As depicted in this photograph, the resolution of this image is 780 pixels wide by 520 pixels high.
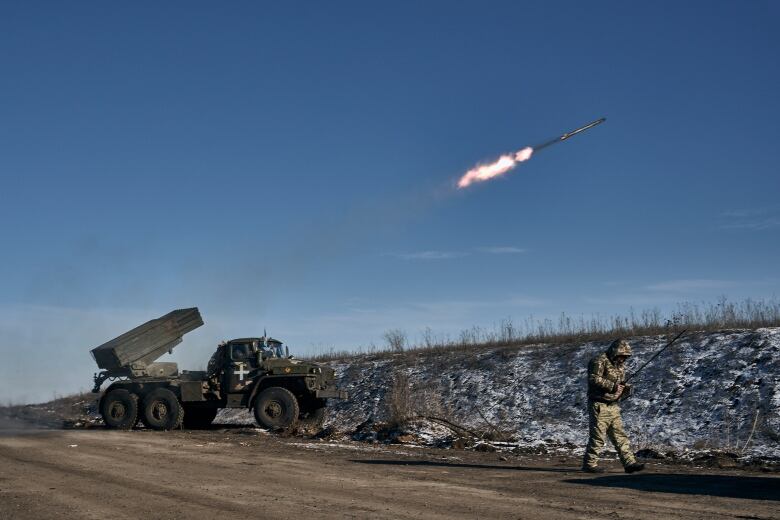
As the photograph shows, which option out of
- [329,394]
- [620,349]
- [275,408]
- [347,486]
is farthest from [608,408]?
[275,408]

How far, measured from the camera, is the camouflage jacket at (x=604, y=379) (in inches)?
438

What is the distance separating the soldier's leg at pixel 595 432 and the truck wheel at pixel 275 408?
9.81m

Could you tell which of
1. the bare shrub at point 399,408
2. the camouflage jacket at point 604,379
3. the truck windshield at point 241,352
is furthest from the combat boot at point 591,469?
the truck windshield at point 241,352


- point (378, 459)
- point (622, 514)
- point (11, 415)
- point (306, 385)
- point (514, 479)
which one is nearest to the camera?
point (622, 514)

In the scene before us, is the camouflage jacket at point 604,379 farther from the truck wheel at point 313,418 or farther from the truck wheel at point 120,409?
the truck wheel at point 120,409

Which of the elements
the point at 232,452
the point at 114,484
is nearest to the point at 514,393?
the point at 232,452

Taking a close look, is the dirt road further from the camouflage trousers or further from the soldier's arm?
the soldier's arm

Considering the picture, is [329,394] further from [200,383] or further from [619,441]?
[619,441]

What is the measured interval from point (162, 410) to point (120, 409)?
139cm

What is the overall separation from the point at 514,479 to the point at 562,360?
473 inches

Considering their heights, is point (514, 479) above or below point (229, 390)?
below

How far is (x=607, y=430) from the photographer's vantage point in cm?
1115

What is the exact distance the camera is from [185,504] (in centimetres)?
836

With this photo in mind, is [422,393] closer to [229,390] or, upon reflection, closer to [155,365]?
[229,390]
